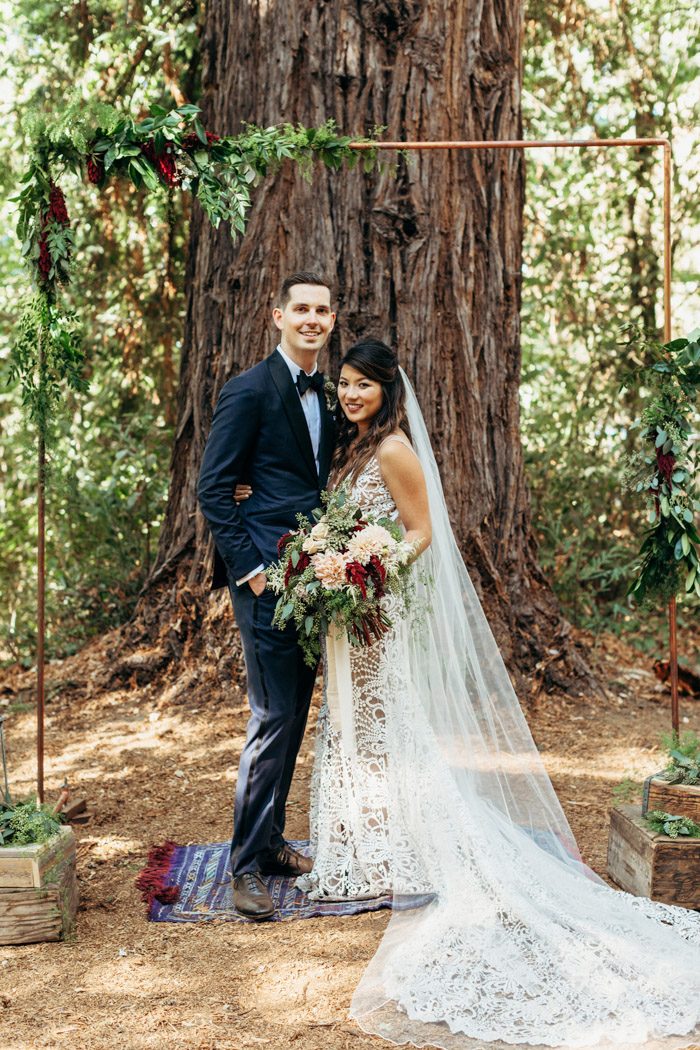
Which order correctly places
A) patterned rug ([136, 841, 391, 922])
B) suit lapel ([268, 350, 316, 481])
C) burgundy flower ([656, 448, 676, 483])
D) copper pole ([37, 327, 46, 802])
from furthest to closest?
burgundy flower ([656, 448, 676, 483]), copper pole ([37, 327, 46, 802]), suit lapel ([268, 350, 316, 481]), patterned rug ([136, 841, 391, 922])

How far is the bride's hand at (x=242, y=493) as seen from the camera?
13.6ft

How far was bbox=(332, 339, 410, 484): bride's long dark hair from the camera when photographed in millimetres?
4102

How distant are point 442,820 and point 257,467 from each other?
4.94ft

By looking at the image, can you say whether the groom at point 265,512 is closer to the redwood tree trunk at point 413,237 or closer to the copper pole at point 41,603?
the copper pole at point 41,603

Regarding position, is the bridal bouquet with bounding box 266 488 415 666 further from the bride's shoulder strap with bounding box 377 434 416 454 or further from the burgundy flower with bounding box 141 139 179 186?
the burgundy flower with bounding box 141 139 179 186

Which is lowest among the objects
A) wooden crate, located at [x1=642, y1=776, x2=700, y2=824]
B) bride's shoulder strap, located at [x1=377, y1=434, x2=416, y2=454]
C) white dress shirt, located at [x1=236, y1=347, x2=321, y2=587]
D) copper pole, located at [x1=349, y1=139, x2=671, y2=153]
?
wooden crate, located at [x1=642, y1=776, x2=700, y2=824]

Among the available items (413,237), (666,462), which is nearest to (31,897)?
(666,462)

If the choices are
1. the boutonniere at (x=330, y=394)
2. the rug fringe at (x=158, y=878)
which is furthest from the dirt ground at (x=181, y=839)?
the boutonniere at (x=330, y=394)

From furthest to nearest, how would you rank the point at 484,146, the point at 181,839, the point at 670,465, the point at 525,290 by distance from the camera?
the point at 525,290 → the point at 181,839 → the point at 670,465 → the point at 484,146

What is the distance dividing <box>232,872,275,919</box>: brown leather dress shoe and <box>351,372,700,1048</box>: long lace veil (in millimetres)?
495

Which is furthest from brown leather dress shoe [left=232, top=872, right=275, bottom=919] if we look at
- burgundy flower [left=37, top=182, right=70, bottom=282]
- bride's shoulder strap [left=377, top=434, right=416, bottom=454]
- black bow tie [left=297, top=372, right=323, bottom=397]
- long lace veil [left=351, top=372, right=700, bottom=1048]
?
burgundy flower [left=37, top=182, right=70, bottom=282]

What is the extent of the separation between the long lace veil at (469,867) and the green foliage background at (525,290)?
4.26 metres

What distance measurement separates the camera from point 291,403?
4.15 meters

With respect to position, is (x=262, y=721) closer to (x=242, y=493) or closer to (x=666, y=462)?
(x=242, y=493)
